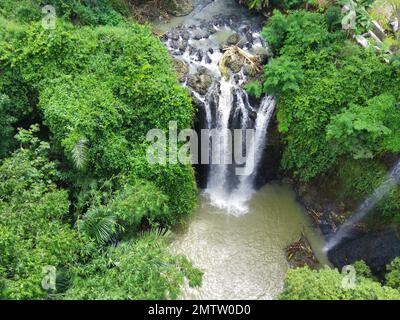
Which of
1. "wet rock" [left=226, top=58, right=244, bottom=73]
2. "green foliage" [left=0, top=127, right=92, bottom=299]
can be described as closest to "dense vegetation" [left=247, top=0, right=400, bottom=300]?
"wet rock" [left=226, top=58, right=244, bottom=73]

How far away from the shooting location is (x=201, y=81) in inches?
579

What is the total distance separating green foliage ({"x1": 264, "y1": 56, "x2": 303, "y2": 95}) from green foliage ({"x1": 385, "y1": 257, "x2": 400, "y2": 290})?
21.0ft

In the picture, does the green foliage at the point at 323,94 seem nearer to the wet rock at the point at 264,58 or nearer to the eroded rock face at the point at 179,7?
the wet rock at the point at 264,58

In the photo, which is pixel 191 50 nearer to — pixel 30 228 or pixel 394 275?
pixel 30 228

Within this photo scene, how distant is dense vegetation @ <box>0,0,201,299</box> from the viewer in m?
9.66

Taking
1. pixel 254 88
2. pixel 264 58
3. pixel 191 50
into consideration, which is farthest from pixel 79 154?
pixel 264 58

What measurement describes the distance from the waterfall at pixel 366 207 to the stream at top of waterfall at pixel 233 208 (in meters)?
0.54

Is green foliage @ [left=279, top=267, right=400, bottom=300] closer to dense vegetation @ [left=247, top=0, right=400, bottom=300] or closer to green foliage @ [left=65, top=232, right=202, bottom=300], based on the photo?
dense vegetation @ [left=247, top=0, right=400, bottom=300]

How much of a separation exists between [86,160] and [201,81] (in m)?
5.33

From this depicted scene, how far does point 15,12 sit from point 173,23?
21.9 feet

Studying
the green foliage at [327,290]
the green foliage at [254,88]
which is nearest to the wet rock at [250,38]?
the green foliage at [254,88]
